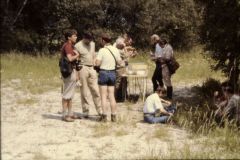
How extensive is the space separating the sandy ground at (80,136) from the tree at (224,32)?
7.28ft

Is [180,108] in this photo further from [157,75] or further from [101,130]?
[101,130]

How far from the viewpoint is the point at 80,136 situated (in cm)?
1022

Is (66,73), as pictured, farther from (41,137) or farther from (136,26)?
(136,26)

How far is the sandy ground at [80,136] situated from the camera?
905cm

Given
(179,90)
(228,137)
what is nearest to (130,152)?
(228,137)

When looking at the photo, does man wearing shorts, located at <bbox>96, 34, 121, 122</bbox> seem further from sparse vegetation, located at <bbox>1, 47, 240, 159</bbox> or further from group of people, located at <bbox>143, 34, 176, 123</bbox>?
group of people, located at <bbox>143, 34, 176, 123</bbox>

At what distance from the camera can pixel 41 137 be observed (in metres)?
10.2

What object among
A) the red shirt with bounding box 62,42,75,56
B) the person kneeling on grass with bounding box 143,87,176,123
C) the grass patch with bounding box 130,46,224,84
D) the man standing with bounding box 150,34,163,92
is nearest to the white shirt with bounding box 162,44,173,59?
the man standing with bounding box 150,34,163,92

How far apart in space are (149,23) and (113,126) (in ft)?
52.8

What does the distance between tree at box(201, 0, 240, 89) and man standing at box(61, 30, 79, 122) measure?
3.11 metres

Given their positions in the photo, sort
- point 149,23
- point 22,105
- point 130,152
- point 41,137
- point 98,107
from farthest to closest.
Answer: point 149,23
point 22,105
point 98,107
point 41,137
point 130,152

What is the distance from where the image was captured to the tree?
11359 millimetres

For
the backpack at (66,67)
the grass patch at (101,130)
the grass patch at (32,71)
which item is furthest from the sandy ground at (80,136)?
the grass patch at (32,71)

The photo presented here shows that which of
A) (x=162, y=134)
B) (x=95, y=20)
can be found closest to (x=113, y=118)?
(x=162, y=134)
